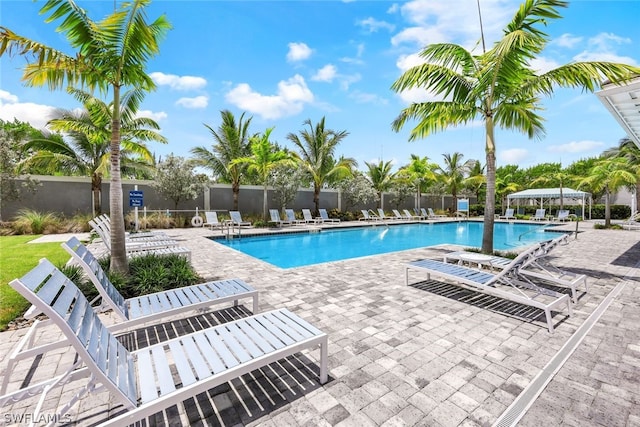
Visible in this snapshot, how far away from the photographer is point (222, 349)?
251cm

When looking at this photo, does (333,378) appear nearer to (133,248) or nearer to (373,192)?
(133,248)

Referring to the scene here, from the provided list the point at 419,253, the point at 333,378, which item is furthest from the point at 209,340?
the point at 419,253

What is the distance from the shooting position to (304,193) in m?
23.1

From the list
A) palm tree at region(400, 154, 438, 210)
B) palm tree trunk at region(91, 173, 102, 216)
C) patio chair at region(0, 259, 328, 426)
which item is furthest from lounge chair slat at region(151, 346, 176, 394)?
palm tree at region(400, 154, 438, 210)

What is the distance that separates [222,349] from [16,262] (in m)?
8.20

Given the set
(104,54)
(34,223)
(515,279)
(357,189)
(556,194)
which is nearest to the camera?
(515,279)

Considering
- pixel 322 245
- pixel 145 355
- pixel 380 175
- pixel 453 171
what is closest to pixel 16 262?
pixel 145 355

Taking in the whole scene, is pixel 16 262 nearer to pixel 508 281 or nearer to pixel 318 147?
pixel 508 281

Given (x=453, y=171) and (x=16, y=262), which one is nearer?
(x=16, y=262)

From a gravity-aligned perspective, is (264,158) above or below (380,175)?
above

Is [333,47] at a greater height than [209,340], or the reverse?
[333,47]

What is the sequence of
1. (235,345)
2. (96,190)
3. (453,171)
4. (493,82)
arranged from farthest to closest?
(453,171)
(96,190)
(493,82)
(235,345)

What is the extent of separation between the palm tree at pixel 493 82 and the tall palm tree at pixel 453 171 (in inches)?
870

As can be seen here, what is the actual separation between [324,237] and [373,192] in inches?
362
